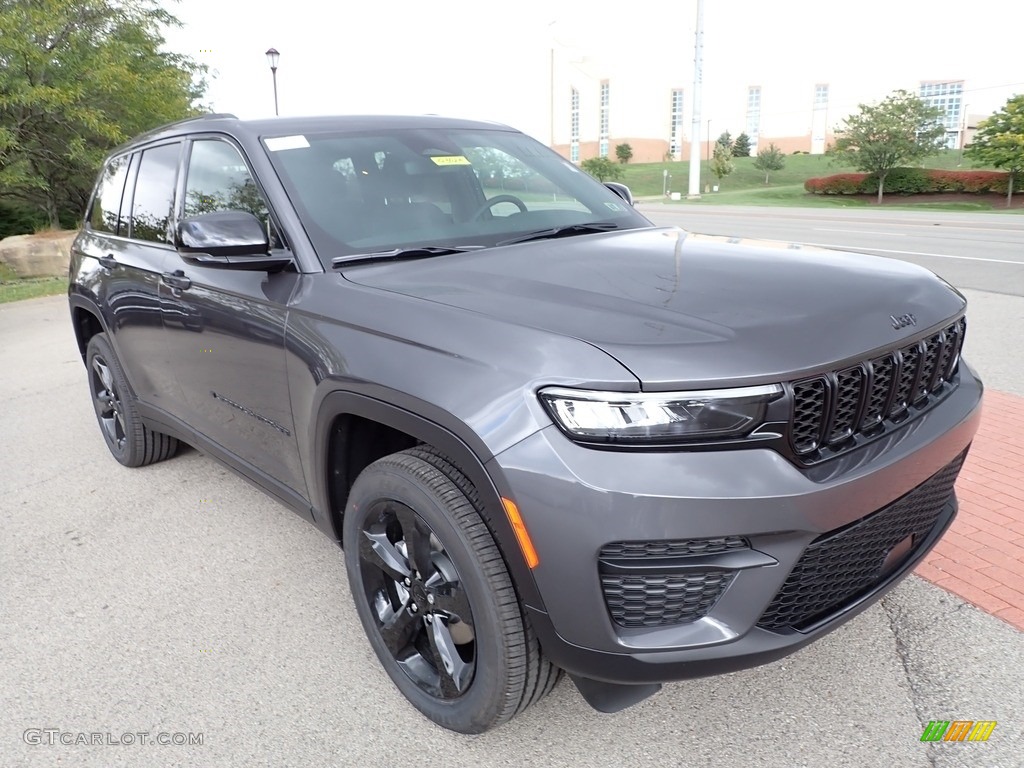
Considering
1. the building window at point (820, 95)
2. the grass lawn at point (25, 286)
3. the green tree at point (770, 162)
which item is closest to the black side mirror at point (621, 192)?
the grass lawn at point (25, 286)

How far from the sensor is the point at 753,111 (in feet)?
389

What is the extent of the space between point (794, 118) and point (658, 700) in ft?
392

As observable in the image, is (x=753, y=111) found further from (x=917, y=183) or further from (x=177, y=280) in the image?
(x=177, y=280)

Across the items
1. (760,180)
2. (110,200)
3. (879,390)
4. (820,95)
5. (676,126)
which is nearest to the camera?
(879,390)

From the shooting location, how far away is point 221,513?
4.07 metres

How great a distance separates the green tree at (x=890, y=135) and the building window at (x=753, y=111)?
7260 centimetres

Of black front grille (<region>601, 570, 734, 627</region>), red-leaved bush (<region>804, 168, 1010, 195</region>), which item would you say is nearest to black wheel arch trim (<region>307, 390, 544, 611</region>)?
black front grille (<region>601, 570, 734, 627</region>)

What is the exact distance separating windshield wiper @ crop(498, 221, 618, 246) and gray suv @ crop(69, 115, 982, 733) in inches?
0.5

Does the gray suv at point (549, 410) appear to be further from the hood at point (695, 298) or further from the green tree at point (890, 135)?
the green tree at point (890, 135)

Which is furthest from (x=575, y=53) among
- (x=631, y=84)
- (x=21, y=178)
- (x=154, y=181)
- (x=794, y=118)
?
(x=154, y=181)

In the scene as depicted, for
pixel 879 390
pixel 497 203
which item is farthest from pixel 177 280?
pixel 879 390

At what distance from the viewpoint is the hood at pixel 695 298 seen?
187cm

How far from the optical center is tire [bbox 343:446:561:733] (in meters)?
2.06

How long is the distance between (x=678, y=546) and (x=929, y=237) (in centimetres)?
1612
